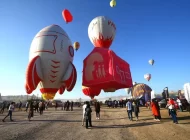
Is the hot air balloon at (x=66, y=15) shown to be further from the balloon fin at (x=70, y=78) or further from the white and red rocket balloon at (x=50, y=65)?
the balloon fin at (x=70, y=78)

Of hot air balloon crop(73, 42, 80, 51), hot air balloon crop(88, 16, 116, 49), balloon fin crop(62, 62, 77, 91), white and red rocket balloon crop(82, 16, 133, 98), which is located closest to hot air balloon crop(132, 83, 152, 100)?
hot air balloon crop(73, 42, 80, 51)

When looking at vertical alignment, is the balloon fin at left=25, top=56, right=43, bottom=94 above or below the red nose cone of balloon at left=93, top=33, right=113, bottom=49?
below

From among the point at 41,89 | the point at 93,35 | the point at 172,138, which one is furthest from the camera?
the point at 93,35

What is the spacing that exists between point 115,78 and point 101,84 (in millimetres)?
1560

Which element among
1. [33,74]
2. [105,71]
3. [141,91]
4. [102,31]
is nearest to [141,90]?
[141,91]

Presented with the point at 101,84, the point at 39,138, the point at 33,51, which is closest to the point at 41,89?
the point at 33,51

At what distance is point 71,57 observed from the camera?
20.2 meters

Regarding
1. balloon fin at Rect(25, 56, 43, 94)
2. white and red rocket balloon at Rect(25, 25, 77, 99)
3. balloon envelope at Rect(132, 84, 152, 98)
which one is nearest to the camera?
balloon fin at Rect(25, 56, 43, 94)

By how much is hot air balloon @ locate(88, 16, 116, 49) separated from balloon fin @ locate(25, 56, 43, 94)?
27.2 feet

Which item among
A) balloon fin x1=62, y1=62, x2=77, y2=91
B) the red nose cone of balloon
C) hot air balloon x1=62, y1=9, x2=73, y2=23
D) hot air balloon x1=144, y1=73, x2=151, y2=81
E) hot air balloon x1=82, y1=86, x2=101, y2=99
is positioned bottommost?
hot air balloon x1=82, y1=86, x2=101, y2=99

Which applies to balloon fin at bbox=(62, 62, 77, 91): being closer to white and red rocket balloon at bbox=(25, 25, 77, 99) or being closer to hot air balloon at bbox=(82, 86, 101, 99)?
white and red rocket balloon at bbox=(25, 25, 77, 99)

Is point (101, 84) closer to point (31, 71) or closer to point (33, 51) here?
point (31, 71)

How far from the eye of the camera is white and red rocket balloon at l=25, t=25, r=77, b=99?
58.2 ft

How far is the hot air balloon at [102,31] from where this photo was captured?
22.2 meters
